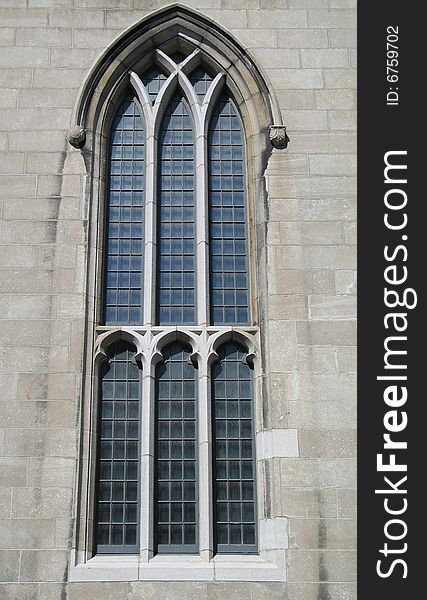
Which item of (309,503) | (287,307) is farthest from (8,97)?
(309,503)

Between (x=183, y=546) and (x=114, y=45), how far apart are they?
25.5 feet

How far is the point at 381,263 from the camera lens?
12.5 meters

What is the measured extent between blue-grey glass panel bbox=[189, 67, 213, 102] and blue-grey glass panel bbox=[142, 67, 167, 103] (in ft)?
1.60

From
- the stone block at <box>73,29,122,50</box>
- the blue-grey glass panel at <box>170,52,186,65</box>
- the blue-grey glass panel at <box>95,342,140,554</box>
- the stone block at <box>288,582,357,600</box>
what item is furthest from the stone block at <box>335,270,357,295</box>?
the stone block at <box>73,29,122,50</box>

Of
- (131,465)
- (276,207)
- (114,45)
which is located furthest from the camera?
(114,45)

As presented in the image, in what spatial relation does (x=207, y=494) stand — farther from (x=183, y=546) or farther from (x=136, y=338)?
(x=136, y=338)

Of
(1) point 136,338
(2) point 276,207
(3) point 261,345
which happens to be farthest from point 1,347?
(2) point 276,207

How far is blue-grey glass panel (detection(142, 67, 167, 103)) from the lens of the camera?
1423 centimetres


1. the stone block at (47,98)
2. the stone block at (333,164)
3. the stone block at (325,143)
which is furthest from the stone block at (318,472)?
the stone block at (47,98)

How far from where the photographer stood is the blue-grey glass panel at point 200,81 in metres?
14.2

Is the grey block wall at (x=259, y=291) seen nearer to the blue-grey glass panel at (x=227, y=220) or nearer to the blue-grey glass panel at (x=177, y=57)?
the blue-grey glass panel at (x=227, y=220)

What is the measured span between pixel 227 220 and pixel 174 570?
5.25 meters

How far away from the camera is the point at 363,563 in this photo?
11.0m

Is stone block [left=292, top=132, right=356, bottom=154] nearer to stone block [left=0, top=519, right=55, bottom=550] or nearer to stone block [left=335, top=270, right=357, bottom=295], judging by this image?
stone block [left=335, top=270, right=357, bottom=295]
